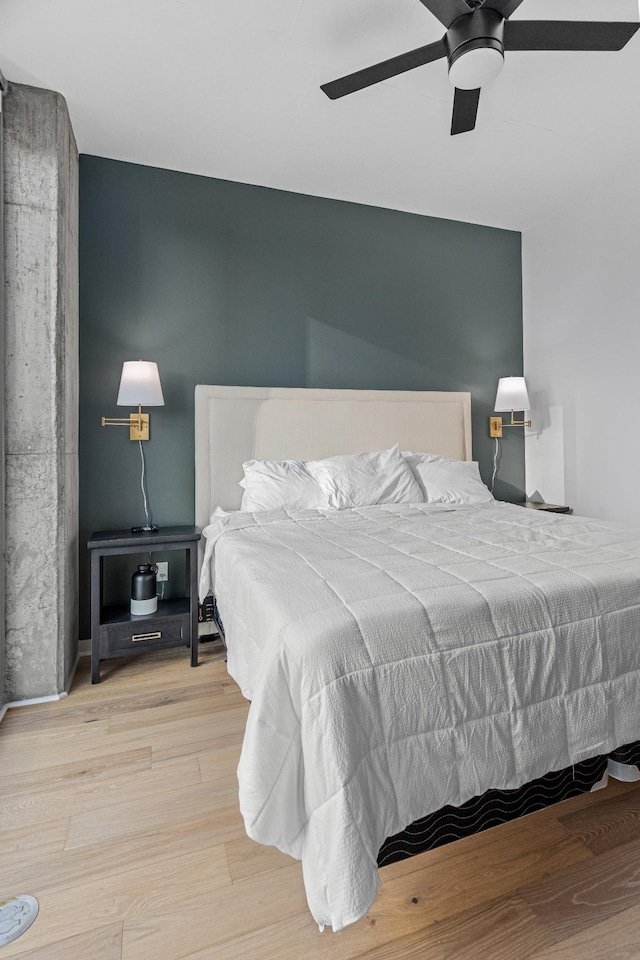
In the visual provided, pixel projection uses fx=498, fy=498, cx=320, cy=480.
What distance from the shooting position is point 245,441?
3154 mm

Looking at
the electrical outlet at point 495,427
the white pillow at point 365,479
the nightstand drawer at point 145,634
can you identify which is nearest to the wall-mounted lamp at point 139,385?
the white pillow at point 365,479

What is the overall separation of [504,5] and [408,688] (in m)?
2.12

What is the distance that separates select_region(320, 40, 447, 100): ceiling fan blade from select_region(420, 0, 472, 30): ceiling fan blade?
6 centimetres

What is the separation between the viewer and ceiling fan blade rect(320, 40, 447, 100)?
177 centimetres

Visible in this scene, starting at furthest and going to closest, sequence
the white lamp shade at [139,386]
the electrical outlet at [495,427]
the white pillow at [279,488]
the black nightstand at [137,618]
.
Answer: the electrical outlet at [495,427], the white pillow at [279,488], the white lamp shade at [139,386], the black nightstand at [137,618]

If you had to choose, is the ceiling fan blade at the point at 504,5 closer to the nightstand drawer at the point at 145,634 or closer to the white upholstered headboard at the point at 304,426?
the white upholstered headboard at the point at 304,426

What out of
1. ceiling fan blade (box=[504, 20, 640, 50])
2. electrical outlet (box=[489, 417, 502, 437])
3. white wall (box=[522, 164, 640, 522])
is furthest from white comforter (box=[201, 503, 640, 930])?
electrical outlet (box=[489, 417, 502, 437])

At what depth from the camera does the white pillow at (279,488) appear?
2.87m

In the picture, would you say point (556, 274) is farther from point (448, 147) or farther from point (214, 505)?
point (214, 505)

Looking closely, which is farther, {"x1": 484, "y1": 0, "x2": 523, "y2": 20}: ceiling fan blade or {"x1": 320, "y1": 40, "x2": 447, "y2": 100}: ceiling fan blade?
{"x1": 320, "y1": 40, "x2": 447, "y2": 100}: ceiling fan blade

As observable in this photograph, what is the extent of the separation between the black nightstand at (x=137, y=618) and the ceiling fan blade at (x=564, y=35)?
2.47 meters

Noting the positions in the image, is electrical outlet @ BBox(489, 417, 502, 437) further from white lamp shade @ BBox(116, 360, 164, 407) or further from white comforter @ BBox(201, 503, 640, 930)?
white lamp shade @ BBox(116, 360, 164, 407)

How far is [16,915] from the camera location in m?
1.22

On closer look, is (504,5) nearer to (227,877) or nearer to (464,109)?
(464,109)
